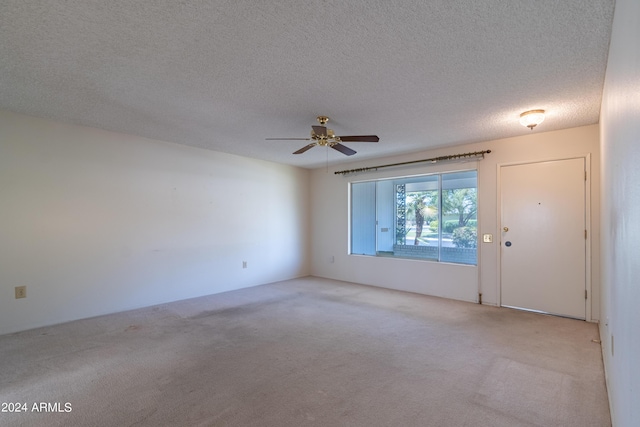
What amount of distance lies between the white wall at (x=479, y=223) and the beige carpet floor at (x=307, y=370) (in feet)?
2.24

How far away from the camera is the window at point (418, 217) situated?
483cm

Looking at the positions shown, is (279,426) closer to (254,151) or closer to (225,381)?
(225,381)

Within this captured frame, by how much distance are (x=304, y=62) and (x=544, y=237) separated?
151 inches

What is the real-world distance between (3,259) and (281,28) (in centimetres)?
388

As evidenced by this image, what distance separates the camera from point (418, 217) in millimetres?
5391

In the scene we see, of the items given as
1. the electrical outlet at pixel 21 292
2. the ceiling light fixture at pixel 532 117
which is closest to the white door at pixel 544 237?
the ceiling light fixture at pixel 532 117

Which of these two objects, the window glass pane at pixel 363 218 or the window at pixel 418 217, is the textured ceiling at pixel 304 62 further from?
the window glass pane at pixel 363 218

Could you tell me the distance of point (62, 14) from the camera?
5.97 ft

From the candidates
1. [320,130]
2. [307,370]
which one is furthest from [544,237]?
[307,370]

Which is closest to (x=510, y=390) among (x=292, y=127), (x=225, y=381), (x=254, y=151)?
(x=225, y=381)

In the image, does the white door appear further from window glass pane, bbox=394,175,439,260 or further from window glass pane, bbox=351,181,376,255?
window glass pane, bbox=351,181,376,255

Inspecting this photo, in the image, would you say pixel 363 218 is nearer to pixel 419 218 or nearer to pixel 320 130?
pixel 419 218

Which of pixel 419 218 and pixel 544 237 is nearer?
pixel 544 237

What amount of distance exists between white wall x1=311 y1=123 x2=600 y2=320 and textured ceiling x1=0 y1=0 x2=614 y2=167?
0.34 m
